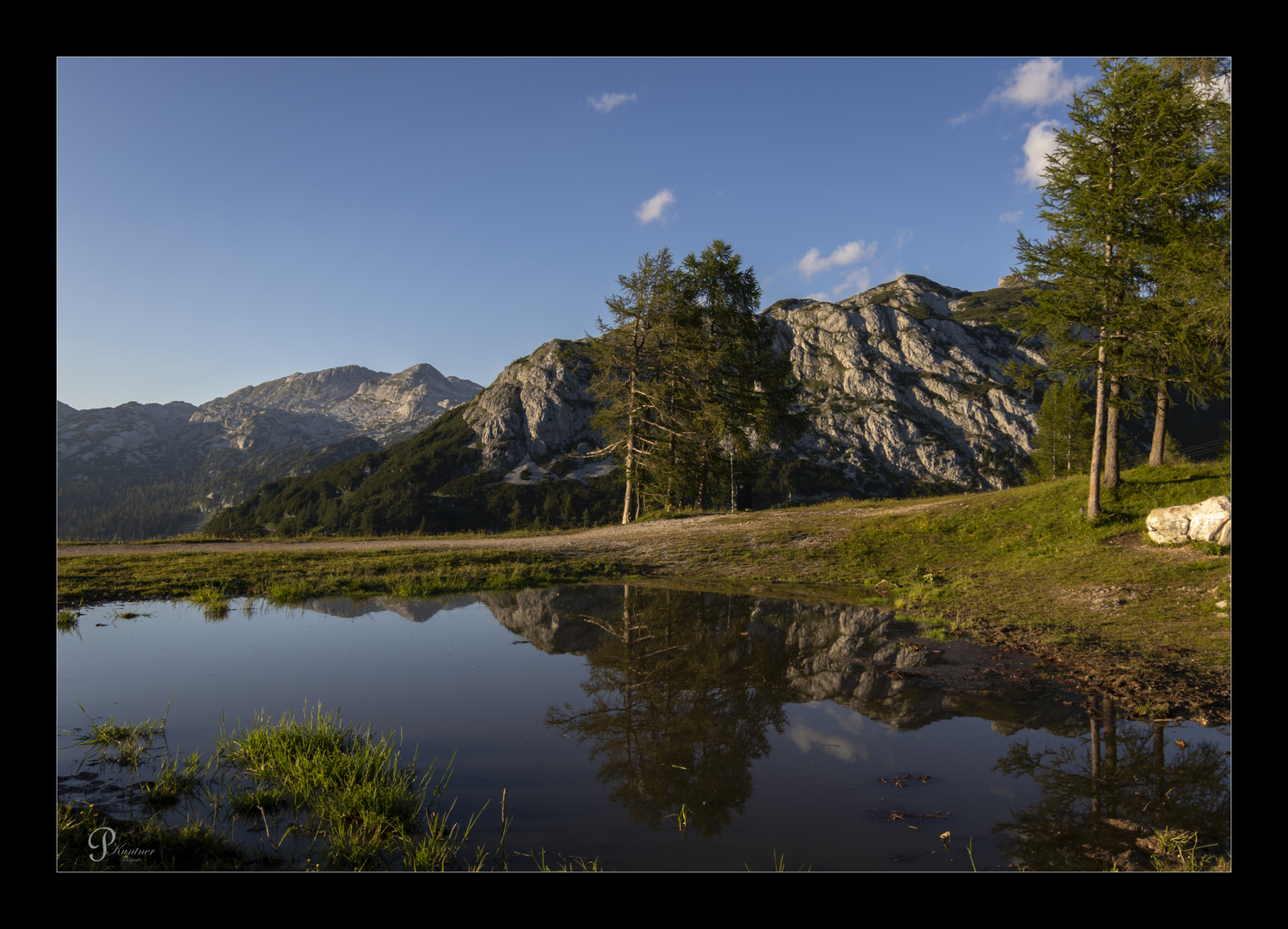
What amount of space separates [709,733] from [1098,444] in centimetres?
2038

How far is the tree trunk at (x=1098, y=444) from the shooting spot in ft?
62.3

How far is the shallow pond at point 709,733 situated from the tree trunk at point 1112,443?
14.6 meters

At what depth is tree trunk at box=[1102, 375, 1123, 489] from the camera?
20.4 meters

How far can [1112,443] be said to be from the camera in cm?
2041

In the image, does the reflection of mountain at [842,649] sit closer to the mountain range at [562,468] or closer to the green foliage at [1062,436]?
the green foliage at [1062,436]

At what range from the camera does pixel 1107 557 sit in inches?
610

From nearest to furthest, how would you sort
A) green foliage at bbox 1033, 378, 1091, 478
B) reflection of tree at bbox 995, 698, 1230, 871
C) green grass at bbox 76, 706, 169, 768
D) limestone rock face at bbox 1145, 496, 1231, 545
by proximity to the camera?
reflection of tree at bbox 995, 698, 1230, 871, green grass at bbox 76, 706, 169, 768, limestone rock face at bbox 1145, 496, 1231, 545, green foliage at bbox 1033, 378, 1091, 478

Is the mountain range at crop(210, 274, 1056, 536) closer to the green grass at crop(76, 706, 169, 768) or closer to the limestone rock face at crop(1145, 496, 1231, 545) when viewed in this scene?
the limestone rock face at crop(1145, 496, 1231, 545)

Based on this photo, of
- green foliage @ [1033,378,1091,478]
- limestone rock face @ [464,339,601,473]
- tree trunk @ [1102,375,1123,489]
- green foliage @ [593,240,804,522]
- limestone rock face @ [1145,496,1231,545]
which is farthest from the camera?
limestone rock face @ [464,339,601,473]

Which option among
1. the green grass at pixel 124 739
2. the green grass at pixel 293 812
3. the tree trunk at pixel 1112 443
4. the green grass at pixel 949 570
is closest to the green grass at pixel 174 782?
Result: the green grass at pixel 293 812

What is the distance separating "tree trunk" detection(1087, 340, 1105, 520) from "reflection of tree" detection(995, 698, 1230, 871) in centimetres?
1580

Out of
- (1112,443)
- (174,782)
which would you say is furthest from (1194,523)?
(174,782)

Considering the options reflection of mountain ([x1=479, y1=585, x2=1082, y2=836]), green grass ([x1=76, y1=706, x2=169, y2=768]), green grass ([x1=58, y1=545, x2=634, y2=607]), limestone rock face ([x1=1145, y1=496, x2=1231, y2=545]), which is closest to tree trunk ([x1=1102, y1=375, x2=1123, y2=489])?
limestone rock face ([x1=1145, y1=496, x2=1231, y2=545])
